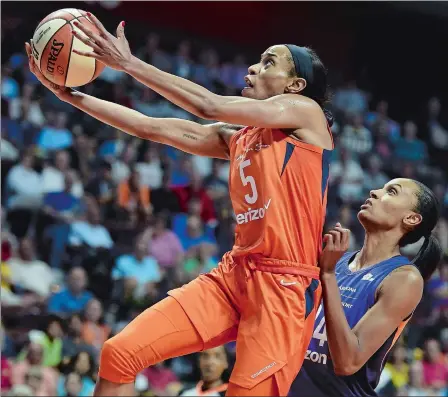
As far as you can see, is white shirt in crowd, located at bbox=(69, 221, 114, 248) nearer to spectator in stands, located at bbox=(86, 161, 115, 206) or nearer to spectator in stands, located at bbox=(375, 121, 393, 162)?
spectator in stands, located at bbox=(86, 161, 115, 206)

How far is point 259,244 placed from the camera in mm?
3621

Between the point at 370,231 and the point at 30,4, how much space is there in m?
9.68

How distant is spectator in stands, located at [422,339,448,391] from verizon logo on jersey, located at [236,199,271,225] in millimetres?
6340

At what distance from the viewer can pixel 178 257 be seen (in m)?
9.68

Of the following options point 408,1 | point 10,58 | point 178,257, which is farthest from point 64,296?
point 408,1

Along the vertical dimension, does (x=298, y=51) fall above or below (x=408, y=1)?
below

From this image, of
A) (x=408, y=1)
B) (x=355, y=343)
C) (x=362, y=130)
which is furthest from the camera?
(x=408, y=1)

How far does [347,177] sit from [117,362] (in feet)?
31.8

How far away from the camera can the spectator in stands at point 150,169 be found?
10555 millimetres

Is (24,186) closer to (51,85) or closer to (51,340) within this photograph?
(51,340)

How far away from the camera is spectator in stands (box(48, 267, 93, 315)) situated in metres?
8.34

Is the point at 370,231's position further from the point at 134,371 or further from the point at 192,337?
the point at 134,371

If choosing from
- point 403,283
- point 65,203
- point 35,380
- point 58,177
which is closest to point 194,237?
point 65,203

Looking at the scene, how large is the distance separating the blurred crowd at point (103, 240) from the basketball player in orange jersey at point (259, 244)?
290cm
